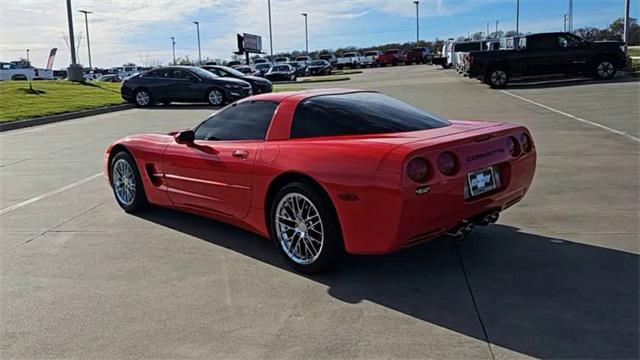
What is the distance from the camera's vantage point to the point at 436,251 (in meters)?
5.01

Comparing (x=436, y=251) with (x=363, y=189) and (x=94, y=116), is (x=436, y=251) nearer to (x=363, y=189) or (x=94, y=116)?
(x=363, y=189)

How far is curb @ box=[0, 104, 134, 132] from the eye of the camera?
16.1 m

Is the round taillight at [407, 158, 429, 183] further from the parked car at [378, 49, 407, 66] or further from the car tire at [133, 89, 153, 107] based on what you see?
the parked car at [378, 49, 407, 66]

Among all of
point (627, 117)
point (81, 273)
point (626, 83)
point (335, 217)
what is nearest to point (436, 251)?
point (335, 217)

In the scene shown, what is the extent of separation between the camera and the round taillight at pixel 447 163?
4070mm

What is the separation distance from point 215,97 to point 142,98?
352 centimetres

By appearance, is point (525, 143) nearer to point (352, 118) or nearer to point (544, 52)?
point (352, 118)

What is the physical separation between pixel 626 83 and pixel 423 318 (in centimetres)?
2220

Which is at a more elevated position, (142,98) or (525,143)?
(142,98)

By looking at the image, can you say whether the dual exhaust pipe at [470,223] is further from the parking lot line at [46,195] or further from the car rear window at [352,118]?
the parking lot line at [46,195]

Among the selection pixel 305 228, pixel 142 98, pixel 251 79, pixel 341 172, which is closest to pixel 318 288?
pixel 305 228

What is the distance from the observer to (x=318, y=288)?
4305 millimetres

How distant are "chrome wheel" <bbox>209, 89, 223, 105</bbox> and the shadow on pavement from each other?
16355mm

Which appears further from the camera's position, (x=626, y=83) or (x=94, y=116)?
(x=626, y=83)
